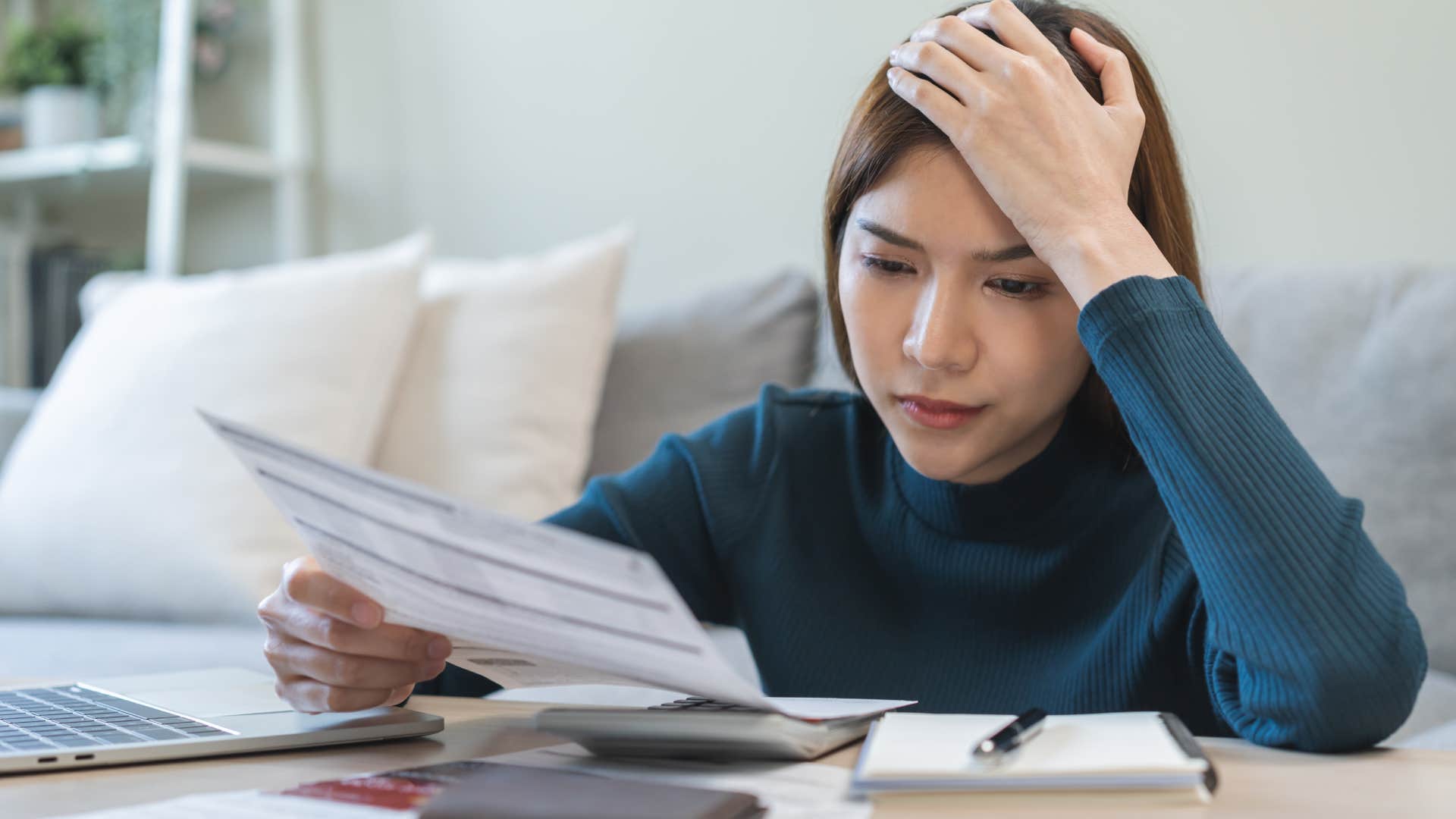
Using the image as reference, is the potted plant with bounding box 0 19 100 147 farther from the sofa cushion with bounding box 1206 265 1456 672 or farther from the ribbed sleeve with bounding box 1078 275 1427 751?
the ribbed sleeve with bounding box 1078 275 1427 751

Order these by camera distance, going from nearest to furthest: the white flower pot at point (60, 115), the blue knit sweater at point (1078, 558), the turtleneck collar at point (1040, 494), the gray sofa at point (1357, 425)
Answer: the blue knit sweater at point (1078, 558)
the turtleneck collar at point (1040, 494)
the gray sofa at point (1357, 425)
the white flower pot at point (60, 115)

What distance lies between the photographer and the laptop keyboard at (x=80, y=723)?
0.62 metres

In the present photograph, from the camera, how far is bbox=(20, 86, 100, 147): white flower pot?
2.54 meters

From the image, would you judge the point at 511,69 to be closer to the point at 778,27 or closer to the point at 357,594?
the point at 778,27

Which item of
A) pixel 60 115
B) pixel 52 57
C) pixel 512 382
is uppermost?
pixel 52 57

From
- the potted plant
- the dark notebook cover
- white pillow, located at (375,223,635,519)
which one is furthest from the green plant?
the dark notebook cover

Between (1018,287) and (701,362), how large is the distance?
0.95m

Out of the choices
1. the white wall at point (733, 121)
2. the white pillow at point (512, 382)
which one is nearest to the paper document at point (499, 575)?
the white pillow at point (512, 382)

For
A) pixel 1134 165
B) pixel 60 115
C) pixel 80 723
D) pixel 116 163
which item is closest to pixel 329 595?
pixel 80 723

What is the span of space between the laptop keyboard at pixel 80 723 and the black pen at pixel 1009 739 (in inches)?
14.7

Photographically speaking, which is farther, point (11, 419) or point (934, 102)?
point (11, 419)

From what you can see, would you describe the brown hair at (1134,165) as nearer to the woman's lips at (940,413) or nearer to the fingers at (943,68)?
the fingers at (943,68)

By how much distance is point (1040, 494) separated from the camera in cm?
94

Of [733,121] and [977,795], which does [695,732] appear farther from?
[733,121]
